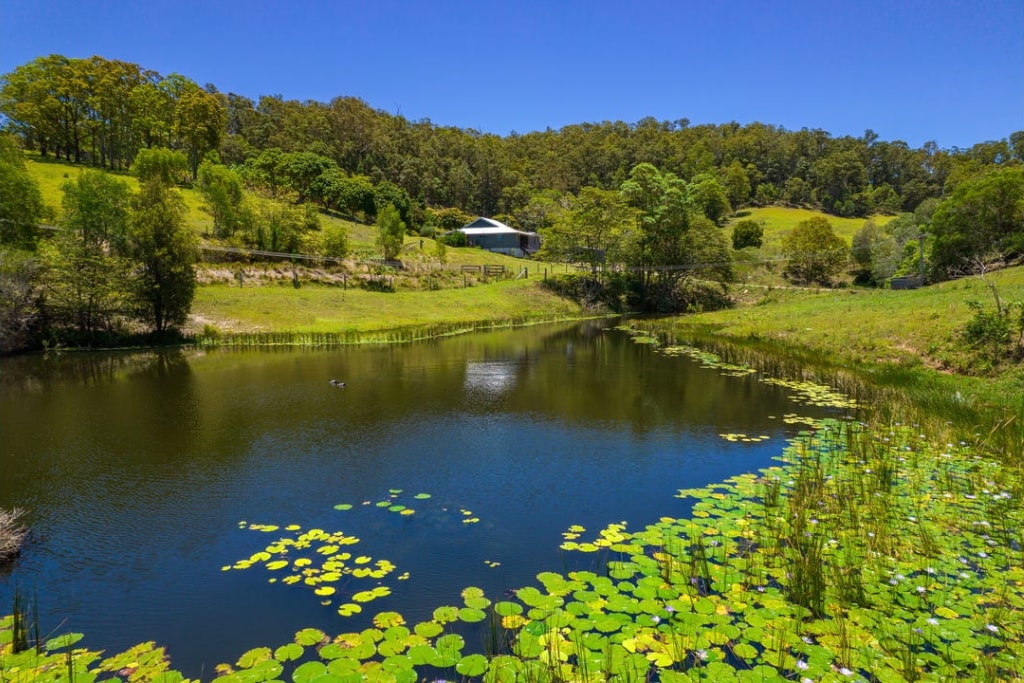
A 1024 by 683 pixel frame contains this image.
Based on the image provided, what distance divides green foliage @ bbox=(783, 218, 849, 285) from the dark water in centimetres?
5518

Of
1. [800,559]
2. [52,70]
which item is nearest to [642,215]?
[800,559]

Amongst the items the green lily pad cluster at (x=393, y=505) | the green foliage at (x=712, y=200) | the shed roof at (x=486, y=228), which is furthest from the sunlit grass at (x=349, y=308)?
the green foliage at (x=712, y=200)

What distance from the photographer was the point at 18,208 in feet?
121

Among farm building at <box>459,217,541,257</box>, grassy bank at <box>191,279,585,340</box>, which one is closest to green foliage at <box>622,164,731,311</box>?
grassy bank at <box>191,279,585,340</box>

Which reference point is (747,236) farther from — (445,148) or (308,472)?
(308,472)

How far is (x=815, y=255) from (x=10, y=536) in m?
78.7

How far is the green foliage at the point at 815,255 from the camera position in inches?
2778

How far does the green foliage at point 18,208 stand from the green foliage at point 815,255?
78006 mm

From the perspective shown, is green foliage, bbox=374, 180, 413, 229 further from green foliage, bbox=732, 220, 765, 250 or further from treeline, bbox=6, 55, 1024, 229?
green foliage, bbox=732, 220, 765, 250

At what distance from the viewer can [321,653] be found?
635 centimetres


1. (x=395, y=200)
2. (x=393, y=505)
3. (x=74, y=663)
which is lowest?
(x=74, y=663)

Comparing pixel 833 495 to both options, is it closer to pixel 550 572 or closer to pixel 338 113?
pixel 550 572

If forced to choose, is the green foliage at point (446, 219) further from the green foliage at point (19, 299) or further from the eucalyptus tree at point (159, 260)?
the green foliage at point (19, 299)

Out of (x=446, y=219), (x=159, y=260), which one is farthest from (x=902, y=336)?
(x=446, y=219)
